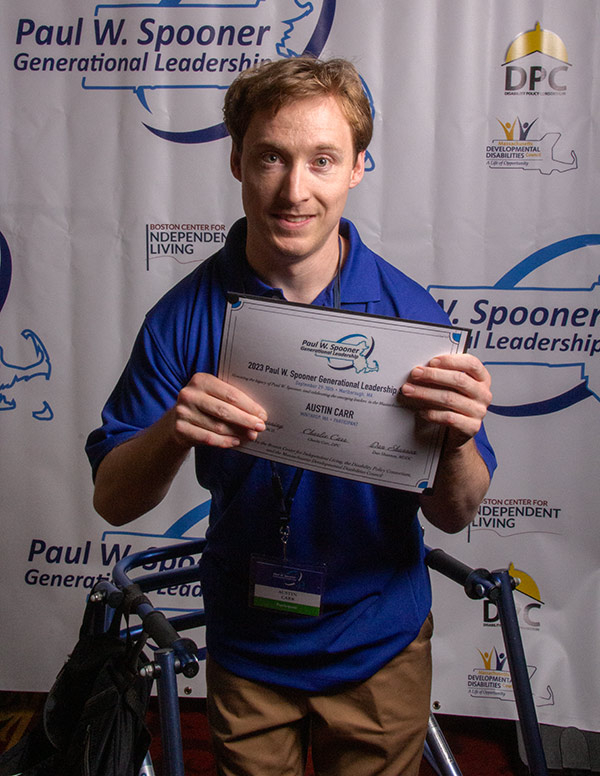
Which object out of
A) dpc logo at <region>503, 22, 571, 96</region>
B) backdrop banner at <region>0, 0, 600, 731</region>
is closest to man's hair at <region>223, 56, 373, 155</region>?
backdrop banner at <region>0, 0, 600, 731</region>

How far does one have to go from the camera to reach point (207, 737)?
2541mm

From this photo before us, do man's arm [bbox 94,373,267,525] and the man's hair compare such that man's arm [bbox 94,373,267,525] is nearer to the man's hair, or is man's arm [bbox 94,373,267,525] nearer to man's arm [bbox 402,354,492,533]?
man's arm [bbox 402,354,492,533]

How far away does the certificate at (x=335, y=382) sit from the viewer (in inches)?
41.9

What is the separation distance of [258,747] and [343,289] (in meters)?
0.84

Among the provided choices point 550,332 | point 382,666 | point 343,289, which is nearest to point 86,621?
point 382,666

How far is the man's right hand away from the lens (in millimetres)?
1088

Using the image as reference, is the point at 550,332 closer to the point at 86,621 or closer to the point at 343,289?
the point at 343,289

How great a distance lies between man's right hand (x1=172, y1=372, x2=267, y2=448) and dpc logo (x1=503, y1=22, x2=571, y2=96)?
1688 mm

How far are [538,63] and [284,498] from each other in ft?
5.69

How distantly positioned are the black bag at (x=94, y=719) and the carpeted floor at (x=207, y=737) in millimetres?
1288

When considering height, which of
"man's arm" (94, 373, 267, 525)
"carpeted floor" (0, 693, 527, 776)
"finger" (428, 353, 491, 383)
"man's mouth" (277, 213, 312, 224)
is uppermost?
"man's mouth" (277, 213, 312, 224)

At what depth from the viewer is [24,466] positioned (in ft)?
8.28

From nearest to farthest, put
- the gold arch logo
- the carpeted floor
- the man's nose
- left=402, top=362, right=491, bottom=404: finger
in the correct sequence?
left=402, top=362, right=491, bottom=404: finger, the man's nose, the gold arch logo, the carpeted floor

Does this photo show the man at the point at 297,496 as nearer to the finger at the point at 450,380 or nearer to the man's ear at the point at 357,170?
the man's ear at the point at 357,170
